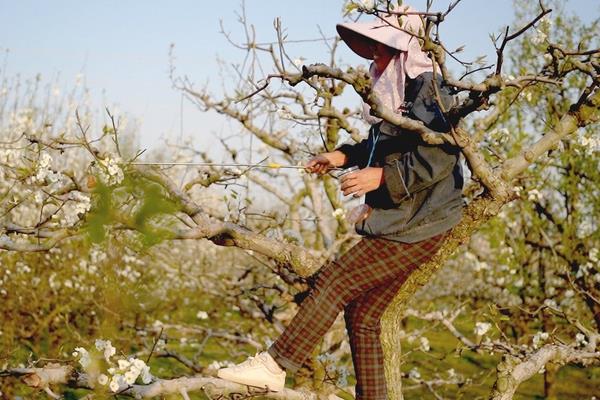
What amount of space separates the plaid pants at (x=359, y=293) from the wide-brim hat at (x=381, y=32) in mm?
693

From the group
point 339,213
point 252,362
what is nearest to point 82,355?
point 252,362

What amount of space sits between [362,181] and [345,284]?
365 mm

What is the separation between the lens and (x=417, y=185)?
2234mm

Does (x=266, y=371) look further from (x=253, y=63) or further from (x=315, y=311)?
(x=253, y=63)

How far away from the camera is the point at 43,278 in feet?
24.2

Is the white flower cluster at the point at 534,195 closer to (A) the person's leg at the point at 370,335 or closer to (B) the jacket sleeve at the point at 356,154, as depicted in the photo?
(B) the jacket sleeve at the point at 356,154

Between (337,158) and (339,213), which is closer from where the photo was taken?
(337,158)

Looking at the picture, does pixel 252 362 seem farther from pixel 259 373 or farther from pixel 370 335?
pixel 370 335

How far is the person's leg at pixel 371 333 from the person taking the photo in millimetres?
2424

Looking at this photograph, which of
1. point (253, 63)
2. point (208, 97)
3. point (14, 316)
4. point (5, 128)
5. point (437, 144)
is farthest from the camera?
point (5, 128)

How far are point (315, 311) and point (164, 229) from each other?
1.64 metres

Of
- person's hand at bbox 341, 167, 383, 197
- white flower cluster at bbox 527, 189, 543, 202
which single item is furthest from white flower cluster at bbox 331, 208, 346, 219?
person's hand at bbox 341, 167, 383, 197

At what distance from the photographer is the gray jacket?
223cm

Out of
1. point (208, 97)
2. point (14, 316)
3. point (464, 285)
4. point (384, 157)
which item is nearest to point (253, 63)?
point (208, 97)
